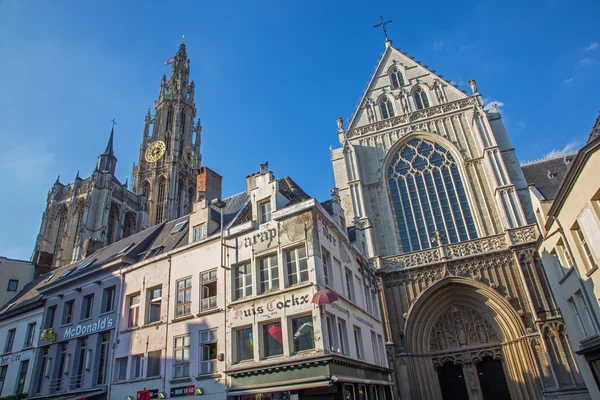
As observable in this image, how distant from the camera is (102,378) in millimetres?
16266

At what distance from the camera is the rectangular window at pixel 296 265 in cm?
1297

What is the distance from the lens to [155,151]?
74.0m

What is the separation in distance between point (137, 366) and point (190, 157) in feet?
211

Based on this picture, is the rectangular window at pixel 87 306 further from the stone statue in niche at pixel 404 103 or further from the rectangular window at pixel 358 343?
the stone statue in niche at pixel 404 103

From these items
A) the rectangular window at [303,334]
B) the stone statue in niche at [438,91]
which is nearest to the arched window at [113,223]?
the stone statue in niche at [438,91]

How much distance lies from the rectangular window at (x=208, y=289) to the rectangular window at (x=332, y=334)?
13.9ft

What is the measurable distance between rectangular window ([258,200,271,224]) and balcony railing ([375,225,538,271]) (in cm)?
905

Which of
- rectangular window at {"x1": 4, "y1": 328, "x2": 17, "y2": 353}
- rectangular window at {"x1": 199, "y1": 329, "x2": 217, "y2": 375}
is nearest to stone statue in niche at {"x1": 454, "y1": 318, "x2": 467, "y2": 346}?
rectangular window at {"x1": 199, "y1": 329, "x2": 217, "y2": 375}

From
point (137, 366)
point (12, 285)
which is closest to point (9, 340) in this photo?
point (12, 285)

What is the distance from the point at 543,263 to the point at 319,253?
11.6 m

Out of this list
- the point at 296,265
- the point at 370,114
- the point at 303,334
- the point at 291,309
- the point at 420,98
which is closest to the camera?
the point at 303,334

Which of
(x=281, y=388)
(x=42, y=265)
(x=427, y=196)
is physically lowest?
(x=281, y=388)

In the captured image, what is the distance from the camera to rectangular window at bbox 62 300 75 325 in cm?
1908

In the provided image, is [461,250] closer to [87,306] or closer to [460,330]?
[460,330]
